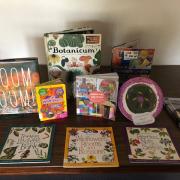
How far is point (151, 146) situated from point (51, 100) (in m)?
0.38

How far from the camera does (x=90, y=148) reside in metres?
0.74

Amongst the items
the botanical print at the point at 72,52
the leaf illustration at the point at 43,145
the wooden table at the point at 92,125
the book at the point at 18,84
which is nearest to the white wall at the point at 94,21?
the wooden table at the point at 92,125

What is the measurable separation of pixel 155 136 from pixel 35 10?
2.67 ft

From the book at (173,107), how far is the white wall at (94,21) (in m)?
0.39

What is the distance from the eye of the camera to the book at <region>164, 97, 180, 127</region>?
87 cm

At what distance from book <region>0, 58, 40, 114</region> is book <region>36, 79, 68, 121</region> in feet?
0.21

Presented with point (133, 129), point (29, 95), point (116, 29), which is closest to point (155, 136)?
point (133, 129)

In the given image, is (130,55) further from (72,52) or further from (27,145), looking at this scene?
(27,145)

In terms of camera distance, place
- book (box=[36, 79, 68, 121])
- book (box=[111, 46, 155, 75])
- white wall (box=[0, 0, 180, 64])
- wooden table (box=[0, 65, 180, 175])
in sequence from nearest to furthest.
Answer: wooden table (box=[0, 65, 180, 175]) → book (box=[36, 79, 68, 121]) → book (box=[111, 46, 155, 75]) → white wall (box=[0, 0, 180, 64])

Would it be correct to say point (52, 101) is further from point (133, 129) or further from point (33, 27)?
point (33, 27)

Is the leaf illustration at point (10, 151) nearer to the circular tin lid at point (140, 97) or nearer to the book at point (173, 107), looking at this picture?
the circular tin lid at point (140, 97)

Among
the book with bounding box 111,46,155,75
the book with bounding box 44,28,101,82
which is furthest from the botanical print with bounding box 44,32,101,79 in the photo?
the book with bounding box 111,46,155,75

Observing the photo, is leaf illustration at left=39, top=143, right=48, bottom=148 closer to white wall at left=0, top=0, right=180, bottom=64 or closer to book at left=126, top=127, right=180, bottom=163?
book at left=126, top=127, right=180, bottom=163

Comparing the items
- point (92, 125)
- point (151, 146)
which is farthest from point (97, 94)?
point (151, 146)
